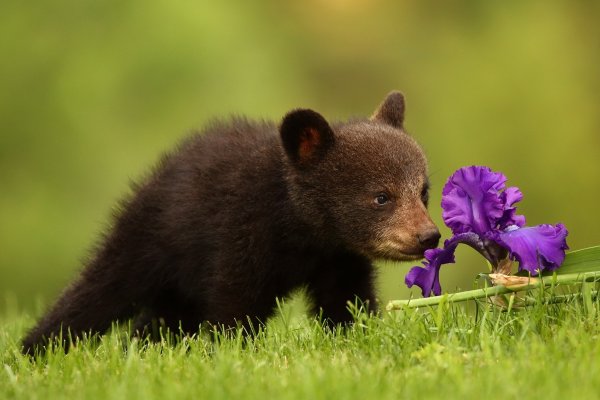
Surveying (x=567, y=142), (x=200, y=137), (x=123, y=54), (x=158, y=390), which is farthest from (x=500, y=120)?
(x=158, y=390)

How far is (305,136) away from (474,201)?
103 centimetres

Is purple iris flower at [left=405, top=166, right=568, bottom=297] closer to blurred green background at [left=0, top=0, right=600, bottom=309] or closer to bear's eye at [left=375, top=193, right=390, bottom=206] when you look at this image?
bear's eye at [left=375, top=193, right=390, bottom=206]

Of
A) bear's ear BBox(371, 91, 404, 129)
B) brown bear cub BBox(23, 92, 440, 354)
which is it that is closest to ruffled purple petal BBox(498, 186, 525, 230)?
brown bear cub BBox(23, 92, 440, 354)

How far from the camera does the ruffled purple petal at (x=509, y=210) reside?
16.4 feet

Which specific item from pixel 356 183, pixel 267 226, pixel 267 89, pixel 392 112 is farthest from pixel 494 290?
pixel 267 89

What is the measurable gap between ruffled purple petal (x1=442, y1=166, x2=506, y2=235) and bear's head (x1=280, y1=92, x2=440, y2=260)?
0.35 m

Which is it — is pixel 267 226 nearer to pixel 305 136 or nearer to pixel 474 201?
pixel 305 136

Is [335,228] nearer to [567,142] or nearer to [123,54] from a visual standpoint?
[123,54]

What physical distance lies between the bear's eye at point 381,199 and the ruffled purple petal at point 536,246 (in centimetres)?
74

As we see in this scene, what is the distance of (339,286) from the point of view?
583cm

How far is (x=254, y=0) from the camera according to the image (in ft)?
52.0

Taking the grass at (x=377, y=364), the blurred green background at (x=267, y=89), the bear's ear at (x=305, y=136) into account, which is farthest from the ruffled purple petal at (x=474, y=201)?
the blurred green background at (x=267, y=89)

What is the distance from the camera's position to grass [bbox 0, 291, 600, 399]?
3732mm

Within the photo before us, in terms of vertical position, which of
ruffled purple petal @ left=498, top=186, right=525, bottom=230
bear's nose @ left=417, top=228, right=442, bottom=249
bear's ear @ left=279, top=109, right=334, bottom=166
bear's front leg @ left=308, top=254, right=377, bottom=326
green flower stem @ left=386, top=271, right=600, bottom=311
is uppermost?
bear's ear @ left=279, top=109, right=334, bottom=166
